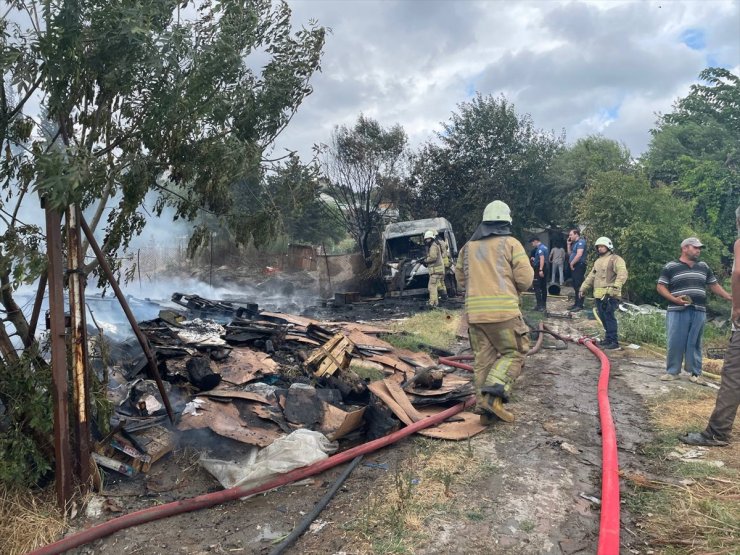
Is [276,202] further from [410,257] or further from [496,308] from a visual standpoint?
[410,257]

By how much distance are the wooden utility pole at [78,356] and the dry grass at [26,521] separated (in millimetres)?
276

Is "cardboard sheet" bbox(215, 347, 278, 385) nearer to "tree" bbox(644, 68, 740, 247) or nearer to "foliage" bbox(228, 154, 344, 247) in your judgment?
"foliage" bbox(228, 154, 344, 247)

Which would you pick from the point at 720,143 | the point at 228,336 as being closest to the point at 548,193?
the point at 720,143

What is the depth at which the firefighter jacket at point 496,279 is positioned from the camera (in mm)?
4996

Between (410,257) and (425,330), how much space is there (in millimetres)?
5994

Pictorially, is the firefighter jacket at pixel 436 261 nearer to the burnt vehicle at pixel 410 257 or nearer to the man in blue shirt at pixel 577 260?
the burnt vehicle at pixel 410 257

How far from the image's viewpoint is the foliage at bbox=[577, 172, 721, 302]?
12969 millimetres

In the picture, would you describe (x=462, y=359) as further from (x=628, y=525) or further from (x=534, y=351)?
(x=628, y=525)

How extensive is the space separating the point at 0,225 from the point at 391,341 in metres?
6.21

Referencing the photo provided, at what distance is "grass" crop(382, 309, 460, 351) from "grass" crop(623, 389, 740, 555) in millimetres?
4649

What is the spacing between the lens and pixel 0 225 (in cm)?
402

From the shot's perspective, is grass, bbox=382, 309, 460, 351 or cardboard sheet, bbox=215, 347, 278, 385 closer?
cardboard sheet, bbox=215, 347, 278, 385

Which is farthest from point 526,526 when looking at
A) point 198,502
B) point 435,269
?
point 435,269

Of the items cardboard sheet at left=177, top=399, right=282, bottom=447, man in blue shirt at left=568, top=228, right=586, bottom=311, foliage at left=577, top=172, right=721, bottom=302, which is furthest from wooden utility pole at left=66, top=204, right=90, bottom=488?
foliage at left=577, top=172, right=721, bottom=302
